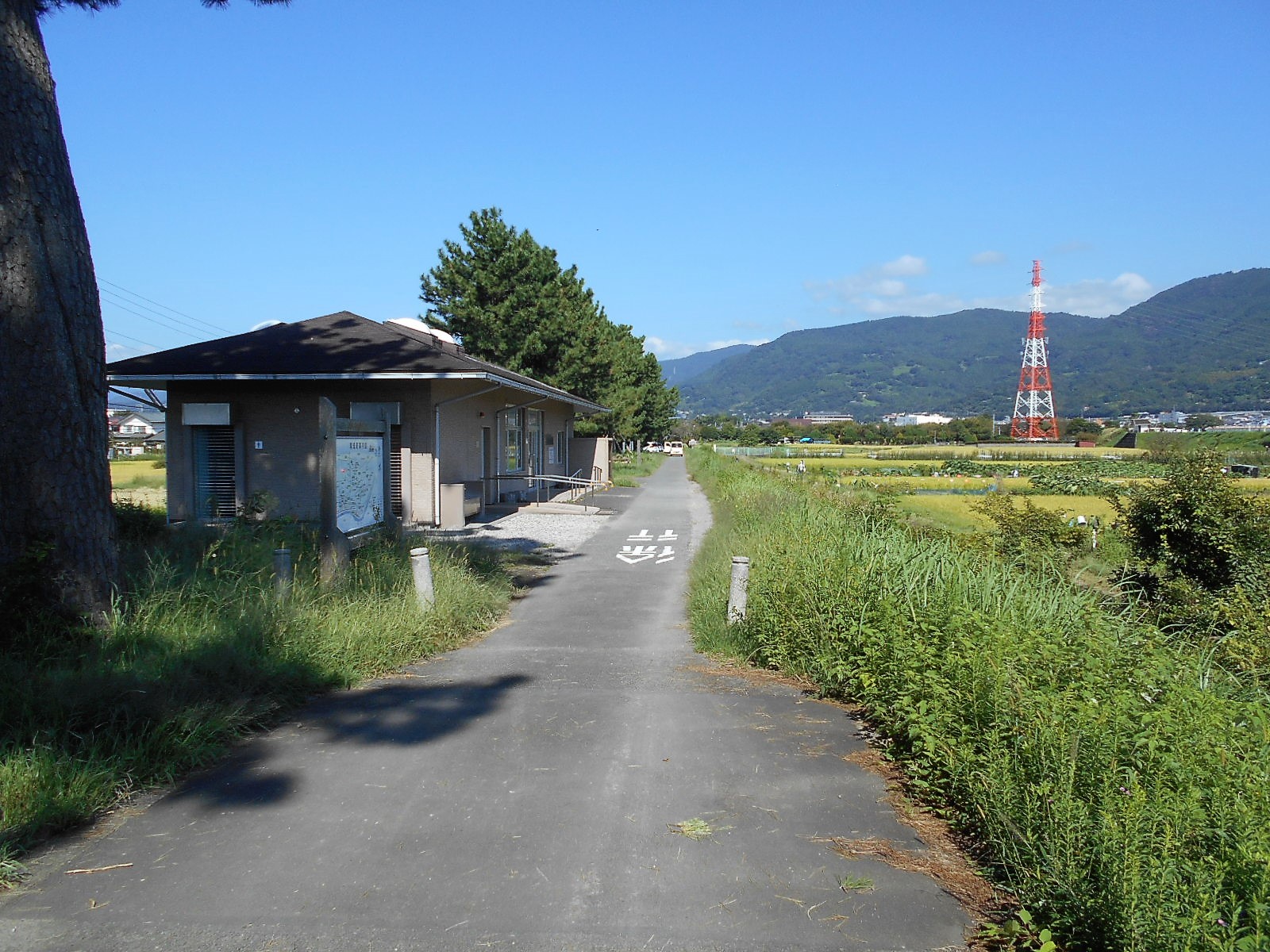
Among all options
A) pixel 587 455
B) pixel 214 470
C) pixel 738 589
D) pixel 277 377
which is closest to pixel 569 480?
pixel 214 470

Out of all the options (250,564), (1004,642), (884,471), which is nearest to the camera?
(1004,642)

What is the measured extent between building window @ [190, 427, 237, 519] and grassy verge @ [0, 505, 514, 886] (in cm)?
979

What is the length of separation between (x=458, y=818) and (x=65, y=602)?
151 inches

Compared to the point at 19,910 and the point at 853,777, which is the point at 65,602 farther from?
the point at 853,777

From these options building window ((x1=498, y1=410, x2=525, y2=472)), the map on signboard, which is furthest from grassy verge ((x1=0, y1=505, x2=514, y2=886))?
building window ((x1=498, y1=410, x2=525, y2=472))

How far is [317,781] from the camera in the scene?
4.86 meters

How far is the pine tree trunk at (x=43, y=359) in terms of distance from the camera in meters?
6.43

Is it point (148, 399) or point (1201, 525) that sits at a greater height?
point (148, 399)

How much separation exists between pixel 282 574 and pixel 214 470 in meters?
12.8

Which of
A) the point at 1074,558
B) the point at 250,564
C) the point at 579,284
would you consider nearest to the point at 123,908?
the point at 250,564

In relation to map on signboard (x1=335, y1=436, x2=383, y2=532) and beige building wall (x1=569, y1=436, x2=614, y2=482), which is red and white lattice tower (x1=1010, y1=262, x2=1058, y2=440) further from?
map on signboard (x1=335, y1=436, x2=383, y2=532)

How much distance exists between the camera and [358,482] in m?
9.34

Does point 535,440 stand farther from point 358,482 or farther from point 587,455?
point 358,482

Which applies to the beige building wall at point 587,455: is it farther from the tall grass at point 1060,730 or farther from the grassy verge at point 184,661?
the tall grass at point 1060,730
